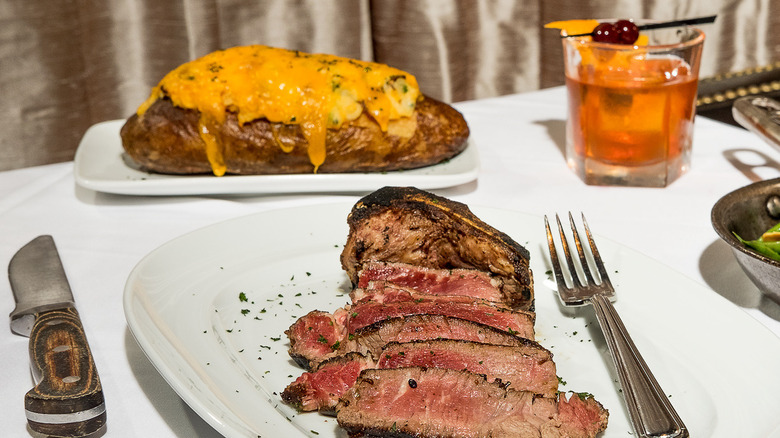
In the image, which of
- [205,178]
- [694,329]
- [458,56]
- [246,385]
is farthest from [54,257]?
[458,56]

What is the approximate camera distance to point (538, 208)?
2.10 m

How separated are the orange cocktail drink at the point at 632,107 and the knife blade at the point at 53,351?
57.8 inches

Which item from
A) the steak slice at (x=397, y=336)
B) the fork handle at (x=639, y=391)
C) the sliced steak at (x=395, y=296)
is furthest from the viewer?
the sliced steak at (x=395, y=296)

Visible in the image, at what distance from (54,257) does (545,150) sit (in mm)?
1533

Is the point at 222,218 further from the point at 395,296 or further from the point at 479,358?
the point at 479,358

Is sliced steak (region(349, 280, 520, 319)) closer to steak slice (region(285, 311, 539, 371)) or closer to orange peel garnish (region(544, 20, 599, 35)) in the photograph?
steak slice (region(285, 311, 539, 371))

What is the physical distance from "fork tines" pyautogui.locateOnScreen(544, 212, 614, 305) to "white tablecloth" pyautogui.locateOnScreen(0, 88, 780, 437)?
237mm

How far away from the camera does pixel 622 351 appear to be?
1.24 m

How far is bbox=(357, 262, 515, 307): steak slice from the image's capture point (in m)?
1.46

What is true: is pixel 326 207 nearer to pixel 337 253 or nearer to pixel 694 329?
pixel 337 253

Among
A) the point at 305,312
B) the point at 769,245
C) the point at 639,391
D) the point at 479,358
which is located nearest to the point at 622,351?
the point at 639,391

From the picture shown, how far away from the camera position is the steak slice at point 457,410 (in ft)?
3.57

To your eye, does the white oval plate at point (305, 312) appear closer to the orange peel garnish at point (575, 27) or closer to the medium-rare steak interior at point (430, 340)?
the medium-rare steak interior at point (430, 340)

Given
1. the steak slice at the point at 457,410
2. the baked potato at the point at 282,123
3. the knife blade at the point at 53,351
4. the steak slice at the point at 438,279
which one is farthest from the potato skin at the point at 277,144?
the steak slice at the point at 457,410
